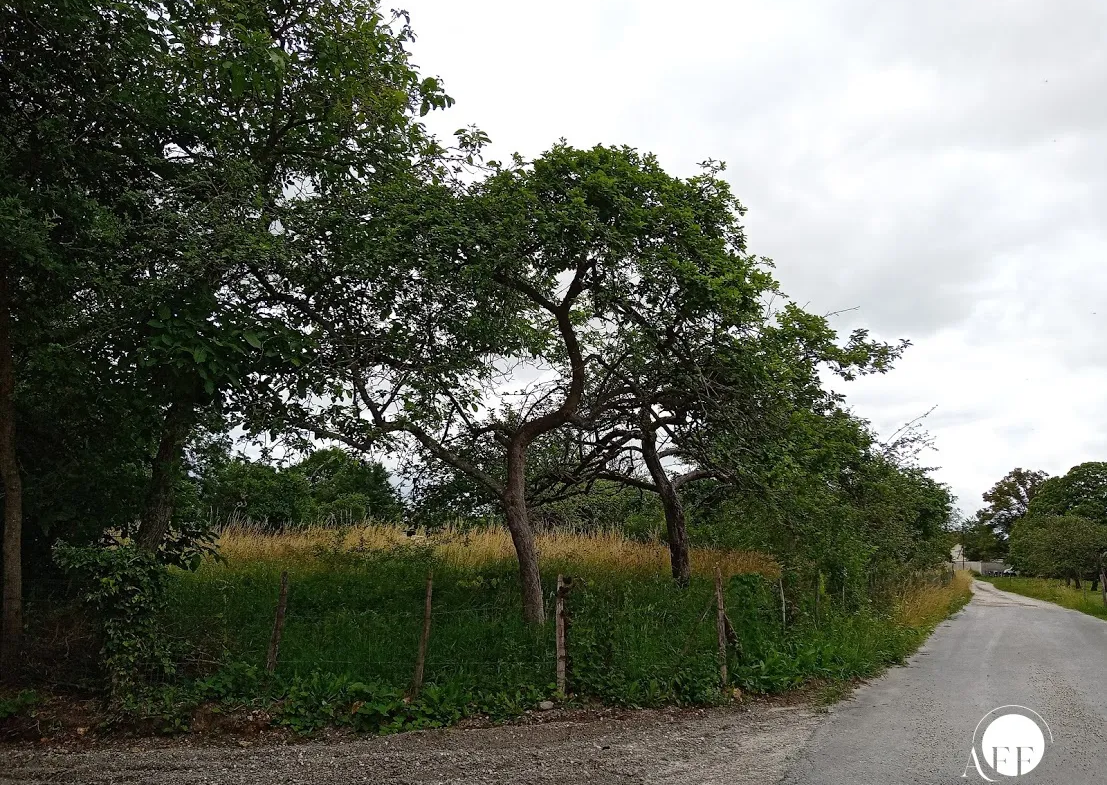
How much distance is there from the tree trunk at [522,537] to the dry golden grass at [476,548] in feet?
10.0

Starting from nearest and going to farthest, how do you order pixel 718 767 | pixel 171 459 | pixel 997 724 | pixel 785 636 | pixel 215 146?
pixel 718 767 < pixel 997 724 < pixel 171 459 < pixel 215 146 < pixel 785 636

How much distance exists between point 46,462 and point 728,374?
26.4 feet

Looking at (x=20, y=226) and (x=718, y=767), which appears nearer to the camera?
(x=718, y=767)

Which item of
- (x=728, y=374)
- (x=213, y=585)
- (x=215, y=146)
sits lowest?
(x=213, y=585)

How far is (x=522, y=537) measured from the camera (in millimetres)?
9555

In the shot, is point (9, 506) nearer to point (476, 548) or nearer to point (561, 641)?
point (561, 641)

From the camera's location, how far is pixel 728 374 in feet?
28.6

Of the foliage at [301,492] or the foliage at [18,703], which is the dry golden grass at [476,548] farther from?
the foliage at [18,703]

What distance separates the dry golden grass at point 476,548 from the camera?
1321 centimetres

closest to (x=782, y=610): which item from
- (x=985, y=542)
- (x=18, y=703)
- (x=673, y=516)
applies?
(x=673, y=516)

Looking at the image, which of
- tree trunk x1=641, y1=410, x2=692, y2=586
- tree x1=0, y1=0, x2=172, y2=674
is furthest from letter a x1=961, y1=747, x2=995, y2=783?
tree x1=0, y1=0, x2=172, y2=674

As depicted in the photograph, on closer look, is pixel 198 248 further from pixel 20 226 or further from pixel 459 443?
pixel 459 443

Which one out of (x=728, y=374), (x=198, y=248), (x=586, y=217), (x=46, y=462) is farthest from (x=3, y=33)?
(x=728, y=374)
